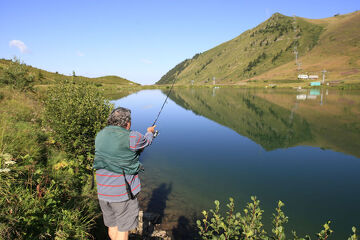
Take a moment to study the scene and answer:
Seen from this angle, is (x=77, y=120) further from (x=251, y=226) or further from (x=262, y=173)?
(x=262, y=173)

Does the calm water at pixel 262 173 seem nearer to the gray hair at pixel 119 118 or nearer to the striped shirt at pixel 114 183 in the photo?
the striped shirt at pixel 114 183

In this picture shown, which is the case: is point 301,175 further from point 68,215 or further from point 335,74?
point 335,74

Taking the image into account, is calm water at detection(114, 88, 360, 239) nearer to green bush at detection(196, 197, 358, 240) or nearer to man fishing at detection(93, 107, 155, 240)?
green bush at detection(196, 197, 358, 240)

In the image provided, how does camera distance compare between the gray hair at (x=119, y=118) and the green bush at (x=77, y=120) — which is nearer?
the gray hair at (x=119, y=118)

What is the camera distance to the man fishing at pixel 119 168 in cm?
395

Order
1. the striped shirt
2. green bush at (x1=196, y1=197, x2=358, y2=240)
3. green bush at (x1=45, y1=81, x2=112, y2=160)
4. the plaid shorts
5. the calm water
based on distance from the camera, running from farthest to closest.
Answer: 1. green bush at (x1=45, y1=81, x2=112, y2=160)
2. the calm water
3. the plaid shorts
4. the striped shirt
5. green bush at (x1=196, y1=197, x2=358, y2=240)

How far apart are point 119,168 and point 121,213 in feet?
3.48

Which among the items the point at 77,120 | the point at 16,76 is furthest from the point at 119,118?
the point at 16,76

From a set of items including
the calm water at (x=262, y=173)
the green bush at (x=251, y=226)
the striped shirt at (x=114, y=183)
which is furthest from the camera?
the calm water at (x=262, y=173)

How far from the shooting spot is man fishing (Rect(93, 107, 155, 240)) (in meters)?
3.95

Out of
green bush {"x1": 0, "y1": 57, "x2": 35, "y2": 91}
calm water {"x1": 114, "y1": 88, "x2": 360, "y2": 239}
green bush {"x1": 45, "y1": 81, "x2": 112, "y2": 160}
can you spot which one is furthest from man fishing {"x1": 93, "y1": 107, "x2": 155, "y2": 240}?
green bush {"x1": 0, "y1": 57, "x2": 35, "y2": 91}

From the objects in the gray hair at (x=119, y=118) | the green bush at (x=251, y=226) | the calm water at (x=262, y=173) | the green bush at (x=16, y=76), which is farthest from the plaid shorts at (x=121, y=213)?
the green bush at (x=16, y=76)

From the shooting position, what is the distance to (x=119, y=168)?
4.04 metres

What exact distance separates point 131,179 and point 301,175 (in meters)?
11.9
